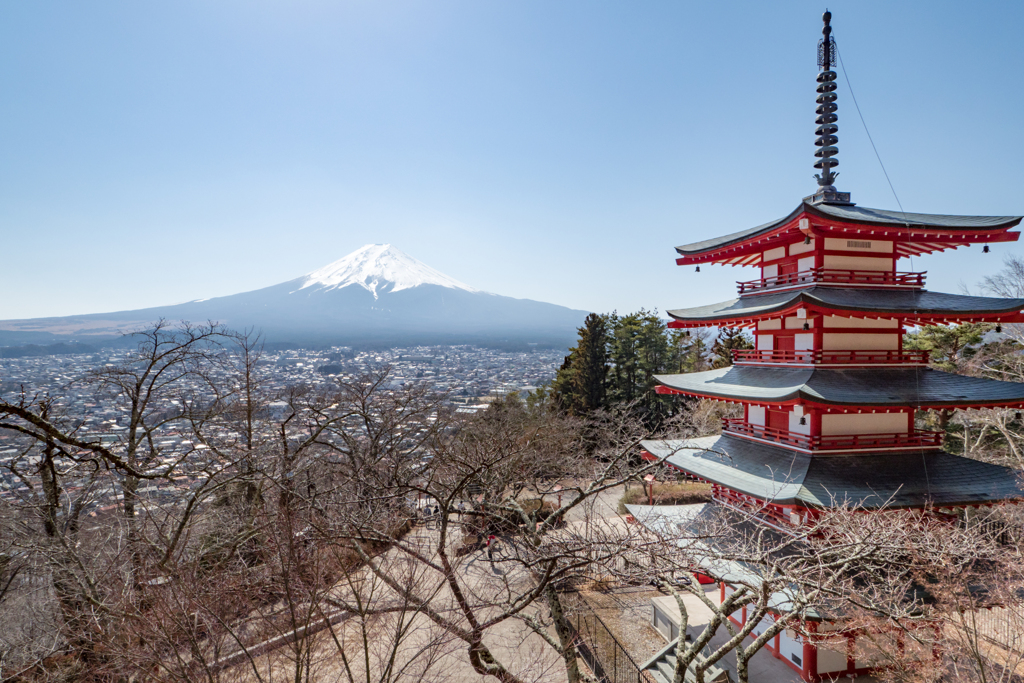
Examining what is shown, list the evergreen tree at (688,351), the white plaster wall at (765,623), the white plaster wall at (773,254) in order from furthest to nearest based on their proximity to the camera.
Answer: the evergreen tree at (688,351)
the white plaster wall at (773,254)
the white plaster wall at (765,623)

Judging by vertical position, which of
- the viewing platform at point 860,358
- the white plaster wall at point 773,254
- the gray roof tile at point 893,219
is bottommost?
the viewing platform at point 860,358

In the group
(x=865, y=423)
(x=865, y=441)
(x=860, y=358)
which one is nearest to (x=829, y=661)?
(x=865, y=441)

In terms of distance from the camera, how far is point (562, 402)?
91.4 feet

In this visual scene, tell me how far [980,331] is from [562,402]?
17998 millimetres

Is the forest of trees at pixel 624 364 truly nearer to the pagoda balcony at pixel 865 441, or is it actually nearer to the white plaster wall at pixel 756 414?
the white plaster wall at pixel 756 414

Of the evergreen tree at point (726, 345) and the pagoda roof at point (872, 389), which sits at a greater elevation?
the pagoda roof at point (872, 389)

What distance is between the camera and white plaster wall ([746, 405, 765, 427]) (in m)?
10.3

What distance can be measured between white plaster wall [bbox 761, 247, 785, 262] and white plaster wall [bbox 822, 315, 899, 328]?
168 centimetres

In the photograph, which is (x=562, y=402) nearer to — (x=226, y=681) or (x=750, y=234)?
(x=750, y=234)

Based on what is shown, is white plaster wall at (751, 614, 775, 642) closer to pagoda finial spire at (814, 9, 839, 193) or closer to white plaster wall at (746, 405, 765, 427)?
white plaster wall at (746, 405, 765, 427)

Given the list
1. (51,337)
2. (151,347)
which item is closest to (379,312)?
(51,337)

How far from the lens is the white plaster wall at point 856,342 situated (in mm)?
9180

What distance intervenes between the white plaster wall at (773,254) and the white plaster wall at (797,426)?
327 cm

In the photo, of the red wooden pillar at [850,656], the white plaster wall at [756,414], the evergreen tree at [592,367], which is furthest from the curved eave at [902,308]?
the evergreen tree at [592,367]
